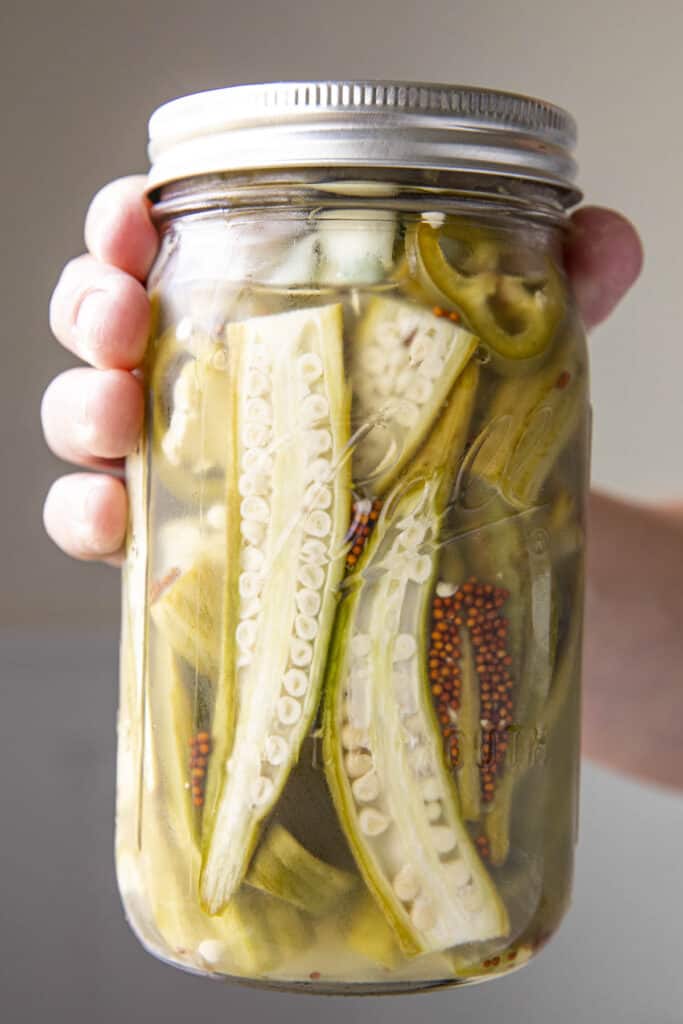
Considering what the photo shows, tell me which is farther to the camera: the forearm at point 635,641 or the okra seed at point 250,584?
the forearm at point 635,641

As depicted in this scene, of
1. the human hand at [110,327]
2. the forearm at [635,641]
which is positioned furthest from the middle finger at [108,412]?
the forearm at [635,641]

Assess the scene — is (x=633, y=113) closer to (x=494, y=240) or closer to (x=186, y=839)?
(x=494, y=240)

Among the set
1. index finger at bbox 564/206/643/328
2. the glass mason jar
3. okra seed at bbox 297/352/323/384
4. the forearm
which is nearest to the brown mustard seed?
the glass mason jar

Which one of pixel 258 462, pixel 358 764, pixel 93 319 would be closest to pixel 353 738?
pixel 358 764

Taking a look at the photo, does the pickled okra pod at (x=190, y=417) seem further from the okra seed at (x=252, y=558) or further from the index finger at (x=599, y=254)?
the index finger at (x=599, y=254)

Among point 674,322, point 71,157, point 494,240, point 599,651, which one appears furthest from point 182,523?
point 674,322

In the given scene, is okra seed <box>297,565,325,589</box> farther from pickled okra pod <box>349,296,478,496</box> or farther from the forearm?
the forearm

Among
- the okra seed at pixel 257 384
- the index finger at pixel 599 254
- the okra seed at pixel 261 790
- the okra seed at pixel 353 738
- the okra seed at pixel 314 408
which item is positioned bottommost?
the okra seed at pixel 261 790
